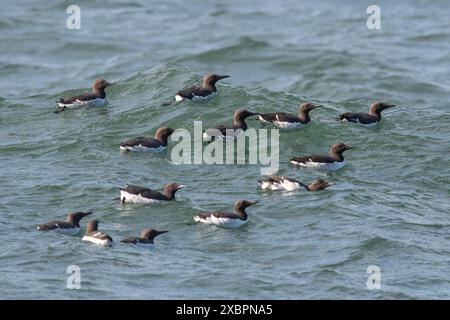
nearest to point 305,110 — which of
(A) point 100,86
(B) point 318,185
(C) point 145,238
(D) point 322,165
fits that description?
(D) point 322,165

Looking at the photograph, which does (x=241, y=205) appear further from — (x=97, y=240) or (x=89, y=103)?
(x=89, y=103)

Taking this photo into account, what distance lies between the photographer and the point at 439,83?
126 feet

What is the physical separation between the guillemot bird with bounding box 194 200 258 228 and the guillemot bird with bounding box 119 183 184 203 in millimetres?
1174

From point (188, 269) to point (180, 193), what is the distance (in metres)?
4.52

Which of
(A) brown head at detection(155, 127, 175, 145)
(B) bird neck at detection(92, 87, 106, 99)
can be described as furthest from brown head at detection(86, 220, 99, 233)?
(B) bird neck at detection(92, 87, 106, 99)

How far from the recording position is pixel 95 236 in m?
21.2

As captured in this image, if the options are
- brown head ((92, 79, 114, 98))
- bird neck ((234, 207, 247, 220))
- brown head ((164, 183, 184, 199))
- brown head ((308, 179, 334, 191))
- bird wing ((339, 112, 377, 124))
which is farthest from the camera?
brown head ((92, 79, 114, 98))

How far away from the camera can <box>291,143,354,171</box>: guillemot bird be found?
2592 cm

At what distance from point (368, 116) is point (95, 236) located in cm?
998

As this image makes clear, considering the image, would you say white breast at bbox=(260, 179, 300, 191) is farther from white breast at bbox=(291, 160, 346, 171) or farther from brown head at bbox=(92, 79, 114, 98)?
brown head at bbox=(92, 79, 114, 98)

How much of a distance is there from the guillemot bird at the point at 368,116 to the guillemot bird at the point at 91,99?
19.0ft

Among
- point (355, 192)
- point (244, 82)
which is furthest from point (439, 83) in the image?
point (355, 192)

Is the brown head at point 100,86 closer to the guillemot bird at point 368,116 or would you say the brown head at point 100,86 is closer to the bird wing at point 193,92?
the bird wing at point 193,92
